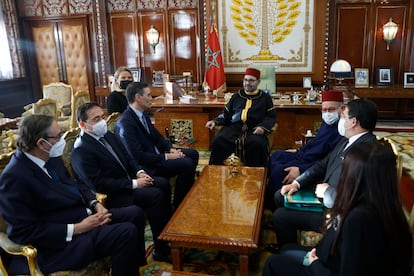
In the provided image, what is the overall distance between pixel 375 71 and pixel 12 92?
718 centimetres

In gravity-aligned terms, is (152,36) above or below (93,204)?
above

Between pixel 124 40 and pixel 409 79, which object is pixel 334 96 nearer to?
pixel 409 79

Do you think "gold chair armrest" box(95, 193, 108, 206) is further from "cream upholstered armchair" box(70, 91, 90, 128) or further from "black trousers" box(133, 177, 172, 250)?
"cream upholstered armchair" box(70, 91, 90, 128)

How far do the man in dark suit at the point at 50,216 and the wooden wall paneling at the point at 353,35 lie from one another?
5834mm

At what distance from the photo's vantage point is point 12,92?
753cm

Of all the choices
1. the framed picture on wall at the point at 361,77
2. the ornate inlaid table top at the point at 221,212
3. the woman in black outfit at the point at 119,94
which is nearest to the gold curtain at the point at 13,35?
the woman in black outfit at the point at 119,94

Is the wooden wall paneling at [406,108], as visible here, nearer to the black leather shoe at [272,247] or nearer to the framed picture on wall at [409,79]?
the framed picture on wall at [409,79]

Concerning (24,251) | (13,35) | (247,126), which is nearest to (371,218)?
(24,251)

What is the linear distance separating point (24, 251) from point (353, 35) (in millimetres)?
6439

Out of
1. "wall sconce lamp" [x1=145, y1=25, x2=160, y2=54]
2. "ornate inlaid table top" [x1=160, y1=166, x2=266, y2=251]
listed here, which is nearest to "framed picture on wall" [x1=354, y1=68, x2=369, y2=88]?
"wall sconce lamp" [x1=145, y1=25, x2=160, y2=54]

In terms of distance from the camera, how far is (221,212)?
2.35 metres

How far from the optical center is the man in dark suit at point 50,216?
1.76 m

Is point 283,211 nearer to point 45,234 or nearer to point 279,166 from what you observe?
point 279,166

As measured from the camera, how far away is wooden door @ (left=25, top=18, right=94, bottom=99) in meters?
7.63
